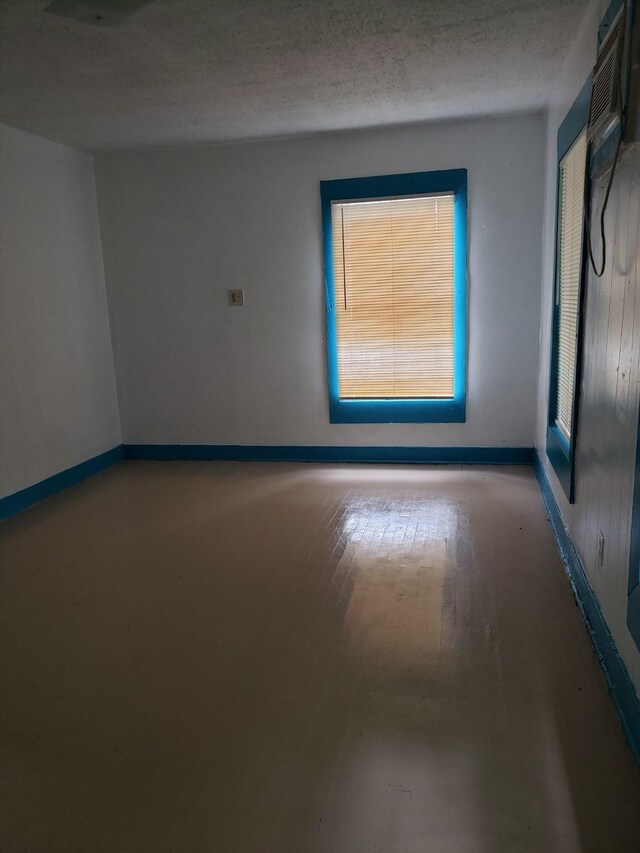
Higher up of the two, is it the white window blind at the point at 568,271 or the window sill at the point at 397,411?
the white window blind at the point at 568,271

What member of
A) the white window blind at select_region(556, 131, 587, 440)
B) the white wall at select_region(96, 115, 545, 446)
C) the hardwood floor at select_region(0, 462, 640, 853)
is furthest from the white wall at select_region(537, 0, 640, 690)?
the white wall at select_region(96, 115, 545, 446)

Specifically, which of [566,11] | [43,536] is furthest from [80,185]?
[566,11]

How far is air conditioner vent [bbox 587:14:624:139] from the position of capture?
2.03 metres

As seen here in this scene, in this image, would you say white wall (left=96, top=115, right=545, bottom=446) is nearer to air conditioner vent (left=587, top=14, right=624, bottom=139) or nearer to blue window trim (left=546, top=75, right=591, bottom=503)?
blue window trim (left=546, top=75, right=591, bottom=503)

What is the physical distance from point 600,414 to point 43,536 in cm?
336

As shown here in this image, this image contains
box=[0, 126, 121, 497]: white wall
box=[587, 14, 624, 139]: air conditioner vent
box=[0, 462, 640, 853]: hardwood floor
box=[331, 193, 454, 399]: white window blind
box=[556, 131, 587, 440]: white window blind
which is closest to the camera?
box=[0, 462, 640, 853]: hardwood floor

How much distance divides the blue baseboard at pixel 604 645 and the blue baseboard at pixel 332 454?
148cm

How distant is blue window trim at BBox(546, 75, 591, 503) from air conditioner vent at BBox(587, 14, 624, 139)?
10.3 inches

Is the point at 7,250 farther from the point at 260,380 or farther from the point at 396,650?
the point at 396,650

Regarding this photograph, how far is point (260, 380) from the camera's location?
5.38 metres

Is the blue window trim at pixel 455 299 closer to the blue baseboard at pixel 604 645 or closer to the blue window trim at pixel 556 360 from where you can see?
the blue window trim at pixel 556 360

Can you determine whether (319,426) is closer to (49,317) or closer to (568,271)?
(49,317)

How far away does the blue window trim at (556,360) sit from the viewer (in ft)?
9.22

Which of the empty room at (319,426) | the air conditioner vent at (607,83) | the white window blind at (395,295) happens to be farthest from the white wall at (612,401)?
the white window blind at (395,295)
